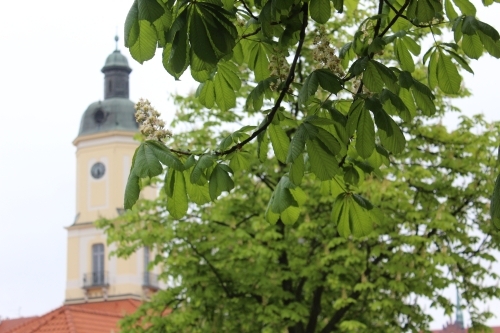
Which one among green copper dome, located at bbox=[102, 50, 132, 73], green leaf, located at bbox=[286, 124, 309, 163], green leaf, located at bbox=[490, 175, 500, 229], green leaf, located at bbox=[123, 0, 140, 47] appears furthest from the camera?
green copper dome, located at bbox=[102, 50, 132, 73]

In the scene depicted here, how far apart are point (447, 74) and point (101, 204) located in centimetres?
7839

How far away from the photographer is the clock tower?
270 feet

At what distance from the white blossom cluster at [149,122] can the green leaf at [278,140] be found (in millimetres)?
615

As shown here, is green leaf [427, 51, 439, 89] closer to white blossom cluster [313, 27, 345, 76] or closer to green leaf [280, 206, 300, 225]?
white blossom cluster [313, 27, 345, 76]

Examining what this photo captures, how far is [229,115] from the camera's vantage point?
2228cm

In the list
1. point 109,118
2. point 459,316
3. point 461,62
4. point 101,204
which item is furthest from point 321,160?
point 109,118

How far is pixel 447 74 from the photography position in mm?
5434

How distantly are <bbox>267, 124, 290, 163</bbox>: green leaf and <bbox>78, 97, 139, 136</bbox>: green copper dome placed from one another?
78800mm

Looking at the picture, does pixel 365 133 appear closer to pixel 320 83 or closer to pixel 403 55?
pixel 320 83

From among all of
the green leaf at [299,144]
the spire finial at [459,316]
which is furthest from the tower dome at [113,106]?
the green leaf at [299,144]

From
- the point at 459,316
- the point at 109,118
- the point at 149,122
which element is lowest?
the point at 149,122

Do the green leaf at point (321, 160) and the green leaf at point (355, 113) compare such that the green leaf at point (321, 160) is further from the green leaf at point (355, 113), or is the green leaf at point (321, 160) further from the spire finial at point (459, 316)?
the spire finial at point (459, 316)

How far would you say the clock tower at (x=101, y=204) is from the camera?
8231cm

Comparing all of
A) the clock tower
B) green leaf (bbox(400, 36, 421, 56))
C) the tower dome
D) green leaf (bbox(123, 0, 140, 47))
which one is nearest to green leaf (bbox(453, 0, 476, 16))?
green leaf (bbox(400, 36, 421, 56))
